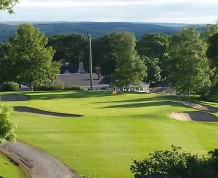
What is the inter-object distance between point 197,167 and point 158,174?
1.45 meters

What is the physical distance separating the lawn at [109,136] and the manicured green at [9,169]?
2723 millimetres

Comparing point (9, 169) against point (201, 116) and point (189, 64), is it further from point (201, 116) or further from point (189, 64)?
point (189, 64)

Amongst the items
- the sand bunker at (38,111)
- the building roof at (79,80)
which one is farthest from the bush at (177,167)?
the building roof at (79,80)

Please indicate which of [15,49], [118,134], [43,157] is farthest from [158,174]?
[15,49]

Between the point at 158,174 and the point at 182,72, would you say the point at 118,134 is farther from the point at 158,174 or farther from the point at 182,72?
the point at 182,72

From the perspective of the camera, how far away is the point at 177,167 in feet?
58.3

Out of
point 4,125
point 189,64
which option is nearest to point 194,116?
point 189,64

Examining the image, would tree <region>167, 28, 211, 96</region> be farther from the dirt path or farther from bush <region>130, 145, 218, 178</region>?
bush <region>130, 145, 218, 178</region>

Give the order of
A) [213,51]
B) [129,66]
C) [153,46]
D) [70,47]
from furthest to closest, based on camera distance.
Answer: [70,47], [153,46], [129,66], [213,51]

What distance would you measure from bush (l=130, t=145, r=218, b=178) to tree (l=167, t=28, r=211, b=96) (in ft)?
152

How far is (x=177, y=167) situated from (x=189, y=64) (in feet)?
159

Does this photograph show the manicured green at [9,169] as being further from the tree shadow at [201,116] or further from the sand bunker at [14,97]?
the sand bunker at [14,97]

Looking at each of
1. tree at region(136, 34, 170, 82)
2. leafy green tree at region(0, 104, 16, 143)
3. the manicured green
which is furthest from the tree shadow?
tree at region(136, 34, 170, 82)

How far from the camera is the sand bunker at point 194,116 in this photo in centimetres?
4406
